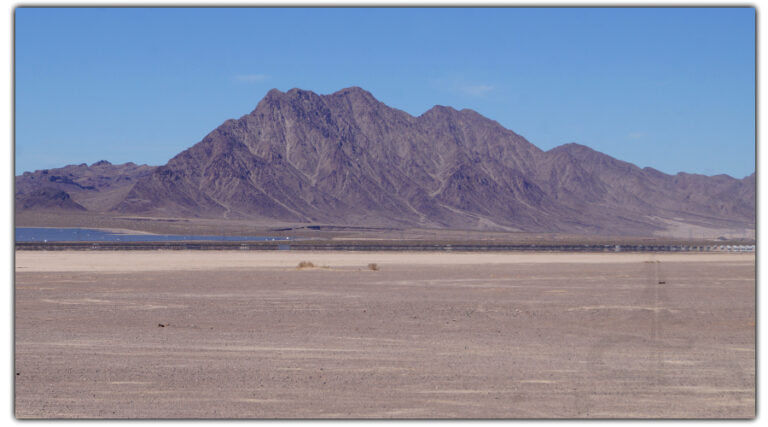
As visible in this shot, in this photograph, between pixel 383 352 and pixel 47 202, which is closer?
pixel 383 352

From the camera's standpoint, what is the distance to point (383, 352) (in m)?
14.4

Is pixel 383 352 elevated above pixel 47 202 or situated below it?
below

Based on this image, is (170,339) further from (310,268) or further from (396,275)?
(310,268)

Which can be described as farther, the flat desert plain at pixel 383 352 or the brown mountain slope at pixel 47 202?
the brown mountain slope at pixel 47 202

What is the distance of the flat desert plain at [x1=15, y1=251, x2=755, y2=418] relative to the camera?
10.7 metres

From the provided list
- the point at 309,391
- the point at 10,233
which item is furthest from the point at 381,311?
the point at 10,233

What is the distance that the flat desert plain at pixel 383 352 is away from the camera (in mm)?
10656

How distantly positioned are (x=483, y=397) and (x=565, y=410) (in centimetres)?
112

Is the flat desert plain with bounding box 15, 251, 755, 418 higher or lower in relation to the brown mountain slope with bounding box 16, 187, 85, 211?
lower

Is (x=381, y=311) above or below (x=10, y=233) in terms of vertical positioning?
below

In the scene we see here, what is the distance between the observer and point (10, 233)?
829 centimetres

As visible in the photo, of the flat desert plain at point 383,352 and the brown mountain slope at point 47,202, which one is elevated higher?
the brown mountain slope at point 47,202

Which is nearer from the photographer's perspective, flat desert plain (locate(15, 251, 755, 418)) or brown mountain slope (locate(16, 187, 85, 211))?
flat desert plain (locate(15, 251, 755, 418))

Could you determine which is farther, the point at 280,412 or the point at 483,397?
the point at 483,397
